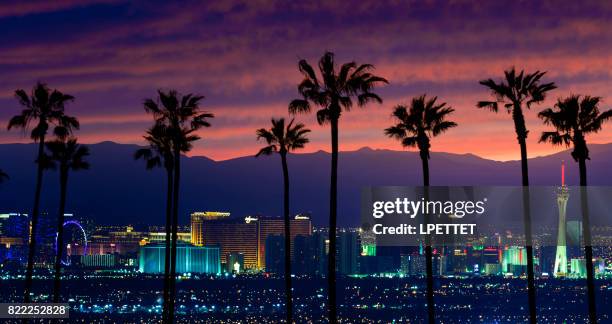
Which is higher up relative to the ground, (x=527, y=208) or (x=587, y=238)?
(x=527, y=208)

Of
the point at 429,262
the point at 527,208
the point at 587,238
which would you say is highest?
the point at 527,208

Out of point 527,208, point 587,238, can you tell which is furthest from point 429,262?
point 587,238

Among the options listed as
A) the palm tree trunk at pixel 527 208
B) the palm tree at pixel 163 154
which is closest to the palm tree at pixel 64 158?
the palm tree at pixel 163 154

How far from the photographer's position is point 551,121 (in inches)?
1677

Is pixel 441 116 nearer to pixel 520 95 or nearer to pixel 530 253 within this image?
Answer: pixel 520 95

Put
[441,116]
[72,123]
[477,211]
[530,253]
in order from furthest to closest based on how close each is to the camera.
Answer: [477,211] < [72,123] < [441,116] < [530,253]

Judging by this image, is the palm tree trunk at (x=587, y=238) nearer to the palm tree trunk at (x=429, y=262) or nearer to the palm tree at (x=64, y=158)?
the palm tree trunk at (x=429, y=262)

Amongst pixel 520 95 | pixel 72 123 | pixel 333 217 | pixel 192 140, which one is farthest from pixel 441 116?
pixel 72 123

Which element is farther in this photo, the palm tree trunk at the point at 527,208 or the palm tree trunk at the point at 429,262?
the palm tree trunk at the point at 429,262

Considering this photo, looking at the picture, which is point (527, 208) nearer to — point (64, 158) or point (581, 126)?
point (581, 126)

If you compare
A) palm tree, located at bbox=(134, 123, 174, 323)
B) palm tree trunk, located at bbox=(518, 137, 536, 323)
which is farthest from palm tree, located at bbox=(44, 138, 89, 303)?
palm tree trunk, located at bbox=(518, 137, 536, 323)

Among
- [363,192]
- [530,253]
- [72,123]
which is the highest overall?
[72,123]

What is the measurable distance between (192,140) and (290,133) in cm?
516

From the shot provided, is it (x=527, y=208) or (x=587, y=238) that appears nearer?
(x=587, y=238)
